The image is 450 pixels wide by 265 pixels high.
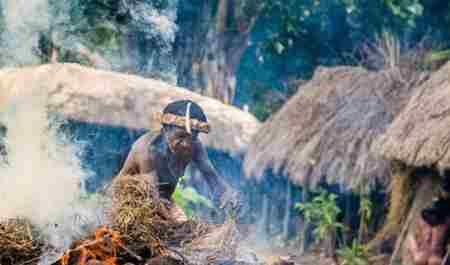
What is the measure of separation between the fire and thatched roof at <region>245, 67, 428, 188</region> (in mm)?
7593

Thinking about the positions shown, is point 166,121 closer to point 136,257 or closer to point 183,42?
point 136,257

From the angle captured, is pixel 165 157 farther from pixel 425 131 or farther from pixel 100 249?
pixel 425 131


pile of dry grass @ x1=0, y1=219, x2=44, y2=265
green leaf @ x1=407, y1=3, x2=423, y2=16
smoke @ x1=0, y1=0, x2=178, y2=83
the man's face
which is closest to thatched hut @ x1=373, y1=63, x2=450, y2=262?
smoke @ x1=0, y1=0, x2=178, y2=83

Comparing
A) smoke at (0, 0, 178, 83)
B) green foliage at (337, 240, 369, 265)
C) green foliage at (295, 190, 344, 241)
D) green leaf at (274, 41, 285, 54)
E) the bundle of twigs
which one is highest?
green leaf at (274, 41, 285, 54)

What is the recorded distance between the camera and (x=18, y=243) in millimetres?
3867

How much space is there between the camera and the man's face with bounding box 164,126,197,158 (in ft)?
14.9

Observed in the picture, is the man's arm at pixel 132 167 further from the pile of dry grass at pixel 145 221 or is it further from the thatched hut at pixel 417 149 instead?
the thatched hut at pixel 417 149

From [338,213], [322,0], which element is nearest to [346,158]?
[338,213]

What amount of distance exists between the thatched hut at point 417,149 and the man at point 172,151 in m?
4.93

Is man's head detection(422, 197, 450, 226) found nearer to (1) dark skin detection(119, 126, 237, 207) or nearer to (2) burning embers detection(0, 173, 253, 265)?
(1) dark skin detection(119, 126, 237, 207)

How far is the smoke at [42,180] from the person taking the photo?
4.10 m

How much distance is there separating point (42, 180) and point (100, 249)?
817 millimetres

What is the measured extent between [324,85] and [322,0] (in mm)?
4369

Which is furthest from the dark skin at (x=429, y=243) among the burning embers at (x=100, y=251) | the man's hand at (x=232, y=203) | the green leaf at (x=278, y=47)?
the green leaf at (x=278, y=47)
